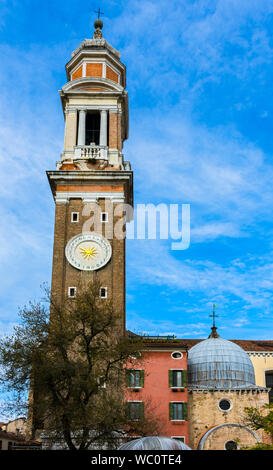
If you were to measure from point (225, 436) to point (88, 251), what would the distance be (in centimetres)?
1809

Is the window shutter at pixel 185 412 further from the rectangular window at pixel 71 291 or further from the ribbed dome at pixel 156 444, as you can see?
the ribbed dome at pixel 156 444

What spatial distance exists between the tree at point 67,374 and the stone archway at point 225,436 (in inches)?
513

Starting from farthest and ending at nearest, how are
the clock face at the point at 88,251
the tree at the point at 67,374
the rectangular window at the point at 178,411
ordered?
1. the clock face at the point at 88,251
2. the rectangular window at the point at 178,411
3. the tree at the point at 67,374

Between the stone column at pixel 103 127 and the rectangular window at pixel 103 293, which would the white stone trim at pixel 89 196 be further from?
the rectangular window at pixel 103 293

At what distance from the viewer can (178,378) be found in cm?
4581

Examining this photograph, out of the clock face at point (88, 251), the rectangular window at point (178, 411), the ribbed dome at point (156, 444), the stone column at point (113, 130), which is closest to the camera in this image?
the ribbed dome at point (156, 444)

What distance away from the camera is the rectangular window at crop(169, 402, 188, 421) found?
44469 mm

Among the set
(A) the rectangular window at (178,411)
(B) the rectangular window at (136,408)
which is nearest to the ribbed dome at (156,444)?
(B) the rectangular window at (136,408)

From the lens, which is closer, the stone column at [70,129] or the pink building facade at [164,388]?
the pink building facade at [164,388]

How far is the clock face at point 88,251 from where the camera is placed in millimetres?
44969

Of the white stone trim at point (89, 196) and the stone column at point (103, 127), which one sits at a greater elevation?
the stone column at point (103, 127)

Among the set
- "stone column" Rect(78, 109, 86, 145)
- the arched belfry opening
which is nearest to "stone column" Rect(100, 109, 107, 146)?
the arched belfry opening

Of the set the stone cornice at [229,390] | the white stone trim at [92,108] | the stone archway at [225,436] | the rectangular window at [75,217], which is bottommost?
the stone archway at [225,436]
